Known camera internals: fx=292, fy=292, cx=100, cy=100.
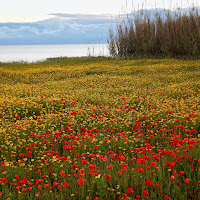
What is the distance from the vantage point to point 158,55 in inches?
649

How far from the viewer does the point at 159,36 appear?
16.0 metres

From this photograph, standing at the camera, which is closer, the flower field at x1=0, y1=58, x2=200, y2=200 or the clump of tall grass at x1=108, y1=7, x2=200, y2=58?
the flower field at x1=0, y1=58, x2=200, y2=200

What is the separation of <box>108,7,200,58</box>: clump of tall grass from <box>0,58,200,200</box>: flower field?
156 cm

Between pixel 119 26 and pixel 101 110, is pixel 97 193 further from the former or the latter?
pixel 119 26

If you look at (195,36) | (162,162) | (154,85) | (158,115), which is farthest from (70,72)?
(162,162)

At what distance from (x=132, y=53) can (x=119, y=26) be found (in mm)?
1767

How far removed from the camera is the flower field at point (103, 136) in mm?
3098

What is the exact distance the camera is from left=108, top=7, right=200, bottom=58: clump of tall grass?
1527 cm

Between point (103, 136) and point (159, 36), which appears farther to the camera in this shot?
point (159, 36)

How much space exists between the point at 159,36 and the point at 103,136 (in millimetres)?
12134

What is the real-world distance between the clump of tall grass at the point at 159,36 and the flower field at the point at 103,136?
1.56 m

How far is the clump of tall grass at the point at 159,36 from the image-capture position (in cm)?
1527

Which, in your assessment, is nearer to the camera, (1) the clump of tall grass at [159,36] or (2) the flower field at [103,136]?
(2) the flower field at [103,136]

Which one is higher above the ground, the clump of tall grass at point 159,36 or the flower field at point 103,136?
the clump of tall grass at point 159,36
